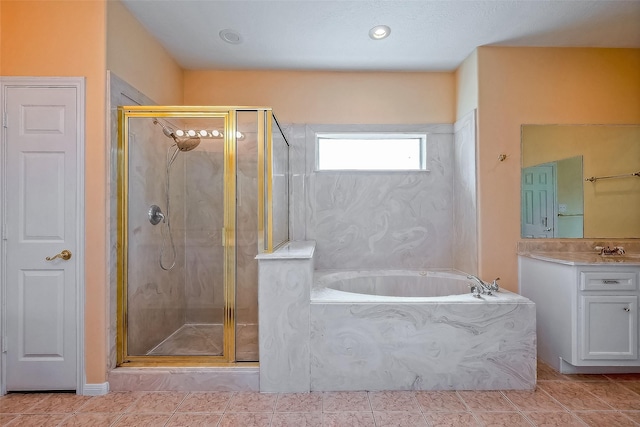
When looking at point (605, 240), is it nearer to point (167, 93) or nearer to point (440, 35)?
point (440, 35)

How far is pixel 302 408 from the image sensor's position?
1868 mm

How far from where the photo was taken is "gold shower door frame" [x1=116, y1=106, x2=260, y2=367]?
6.98ft

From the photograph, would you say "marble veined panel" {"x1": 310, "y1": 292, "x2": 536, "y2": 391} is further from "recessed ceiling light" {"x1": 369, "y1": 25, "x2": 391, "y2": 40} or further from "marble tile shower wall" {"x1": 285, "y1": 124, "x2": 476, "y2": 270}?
"recessed ceiling light" {"x1": 369, "y1": 25, "x2": 391, "y2": 40}

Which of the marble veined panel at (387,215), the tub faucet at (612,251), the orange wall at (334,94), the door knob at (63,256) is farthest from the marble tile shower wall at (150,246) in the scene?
the tub faucet at (612,251)

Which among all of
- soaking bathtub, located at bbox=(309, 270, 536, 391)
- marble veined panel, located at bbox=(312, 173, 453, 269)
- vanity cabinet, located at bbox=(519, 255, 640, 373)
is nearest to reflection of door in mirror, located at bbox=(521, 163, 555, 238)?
vanity cabinet, located at bbox=(519, 255, 640, 373)

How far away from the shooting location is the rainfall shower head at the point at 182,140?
2248 mm

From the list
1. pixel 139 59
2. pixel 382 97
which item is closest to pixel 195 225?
pixel 139 59

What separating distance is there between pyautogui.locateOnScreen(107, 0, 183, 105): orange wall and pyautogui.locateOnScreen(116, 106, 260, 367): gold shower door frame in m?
0.32

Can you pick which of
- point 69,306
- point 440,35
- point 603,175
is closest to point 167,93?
point 69,306

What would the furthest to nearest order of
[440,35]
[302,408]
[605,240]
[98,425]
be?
[605,240], [440,35], [302,408], [98,425]

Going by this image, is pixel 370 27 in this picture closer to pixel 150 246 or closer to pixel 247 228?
pixel 247 228

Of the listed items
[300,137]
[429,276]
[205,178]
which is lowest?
[429,276]

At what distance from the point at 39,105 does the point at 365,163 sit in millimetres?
2502

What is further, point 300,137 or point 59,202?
point 300,137
